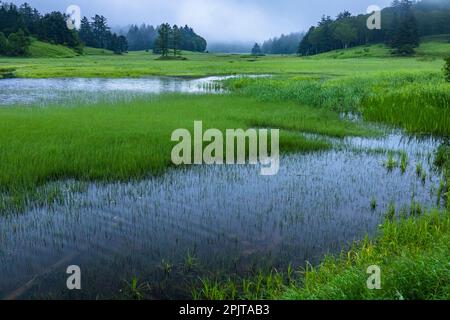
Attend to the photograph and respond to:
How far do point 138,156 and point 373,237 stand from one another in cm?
843

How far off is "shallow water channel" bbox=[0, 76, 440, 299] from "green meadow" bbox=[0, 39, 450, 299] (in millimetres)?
648

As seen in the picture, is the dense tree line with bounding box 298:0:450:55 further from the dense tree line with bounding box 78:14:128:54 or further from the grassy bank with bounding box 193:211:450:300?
the grassy bank with bounding box 193:211:450:300

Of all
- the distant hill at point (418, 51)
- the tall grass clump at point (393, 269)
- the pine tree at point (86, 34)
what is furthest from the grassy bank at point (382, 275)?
the pine tree at point (86, 34)

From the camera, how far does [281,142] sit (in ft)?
58.5

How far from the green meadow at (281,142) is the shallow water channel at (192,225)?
2.13 feet

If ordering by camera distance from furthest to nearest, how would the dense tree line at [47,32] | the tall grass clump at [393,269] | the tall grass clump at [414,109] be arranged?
1. the dense tree line at [47,32]
2. the tall grass clump at [414,109]
3. the tall grass clump at [393,269]

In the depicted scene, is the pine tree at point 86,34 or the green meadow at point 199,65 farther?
the pine tree at point 86,34

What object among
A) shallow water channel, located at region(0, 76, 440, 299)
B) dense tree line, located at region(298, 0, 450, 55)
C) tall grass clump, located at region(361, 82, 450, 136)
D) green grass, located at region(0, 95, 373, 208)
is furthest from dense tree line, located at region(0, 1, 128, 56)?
shallow water channel, located at region(0, 76, 440, 299)

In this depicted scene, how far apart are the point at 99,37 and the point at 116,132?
16209 centimetres

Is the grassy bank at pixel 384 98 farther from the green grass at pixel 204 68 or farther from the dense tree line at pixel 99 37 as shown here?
the dense tree line at pixel 99 37

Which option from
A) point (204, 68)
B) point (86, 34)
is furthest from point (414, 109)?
point (86, 34)

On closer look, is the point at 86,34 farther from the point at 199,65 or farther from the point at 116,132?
the point at 116,132

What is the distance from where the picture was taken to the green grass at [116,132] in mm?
13171
